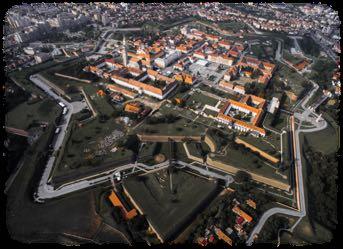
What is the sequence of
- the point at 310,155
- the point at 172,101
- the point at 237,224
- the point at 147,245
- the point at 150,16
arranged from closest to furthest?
the point at 147,245 → the point at 237,224 → the point at 310,155 → the point at 172,101 → the point at 150,16

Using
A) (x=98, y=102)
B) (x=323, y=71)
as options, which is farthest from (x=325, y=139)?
(x=98, y=102)

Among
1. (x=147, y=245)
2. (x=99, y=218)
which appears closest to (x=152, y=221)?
(x=147, y=245)

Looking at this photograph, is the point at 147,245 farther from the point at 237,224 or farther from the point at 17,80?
the point at 17,80

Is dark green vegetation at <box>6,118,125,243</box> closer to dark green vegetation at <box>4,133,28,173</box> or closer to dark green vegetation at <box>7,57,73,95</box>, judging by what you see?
dark green vegetation at <box>4,133,28,173</box>

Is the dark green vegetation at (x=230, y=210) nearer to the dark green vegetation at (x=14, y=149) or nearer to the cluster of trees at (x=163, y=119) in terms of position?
the cluster of trees at (x=163, y=119)

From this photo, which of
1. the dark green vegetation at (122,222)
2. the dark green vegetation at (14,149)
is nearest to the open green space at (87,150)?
the dark green vegetation at (122,222)
